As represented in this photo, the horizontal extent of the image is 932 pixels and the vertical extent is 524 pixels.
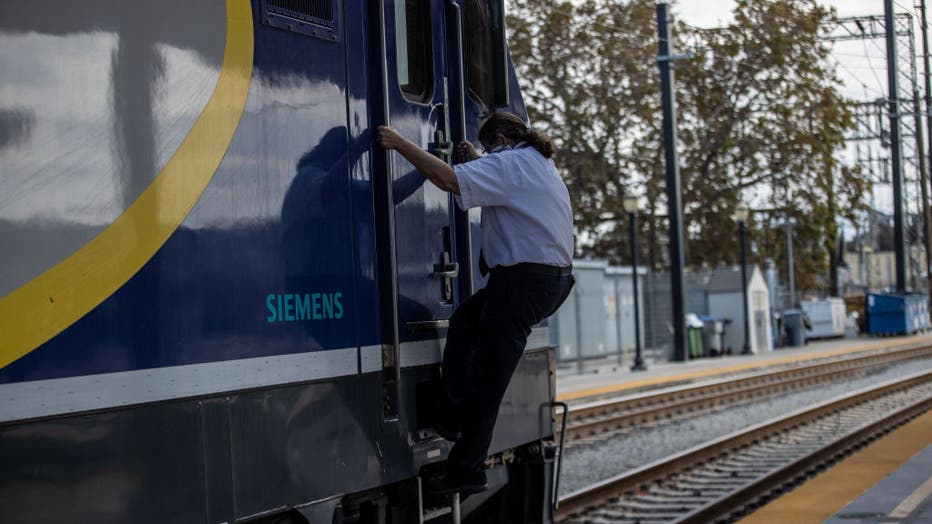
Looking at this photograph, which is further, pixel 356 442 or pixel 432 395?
pixel 432 395

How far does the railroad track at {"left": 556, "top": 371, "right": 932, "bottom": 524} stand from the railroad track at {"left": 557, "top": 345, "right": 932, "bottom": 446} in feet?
5.56

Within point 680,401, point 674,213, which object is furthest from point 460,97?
point 674,213

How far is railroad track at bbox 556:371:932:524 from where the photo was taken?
912cm

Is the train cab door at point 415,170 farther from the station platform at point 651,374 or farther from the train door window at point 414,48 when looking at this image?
the station platform at point 651,374

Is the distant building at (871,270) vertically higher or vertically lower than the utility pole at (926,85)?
lower

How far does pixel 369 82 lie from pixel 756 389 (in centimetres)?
1657

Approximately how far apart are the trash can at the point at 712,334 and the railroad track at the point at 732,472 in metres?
16.1

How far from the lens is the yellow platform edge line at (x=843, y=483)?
7895 millimetres

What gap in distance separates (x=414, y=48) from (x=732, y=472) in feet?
24.0

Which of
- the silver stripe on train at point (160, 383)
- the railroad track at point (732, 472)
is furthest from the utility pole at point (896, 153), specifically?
the silver stripe on train at point (160, 383)

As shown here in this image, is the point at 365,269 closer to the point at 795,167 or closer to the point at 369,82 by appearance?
the point at 369,82

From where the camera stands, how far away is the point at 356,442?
4.23 m

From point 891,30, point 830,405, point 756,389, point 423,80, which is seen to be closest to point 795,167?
point 891,30

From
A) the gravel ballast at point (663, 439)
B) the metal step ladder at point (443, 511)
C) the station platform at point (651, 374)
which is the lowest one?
the gravel ballast at point (663, 439)
